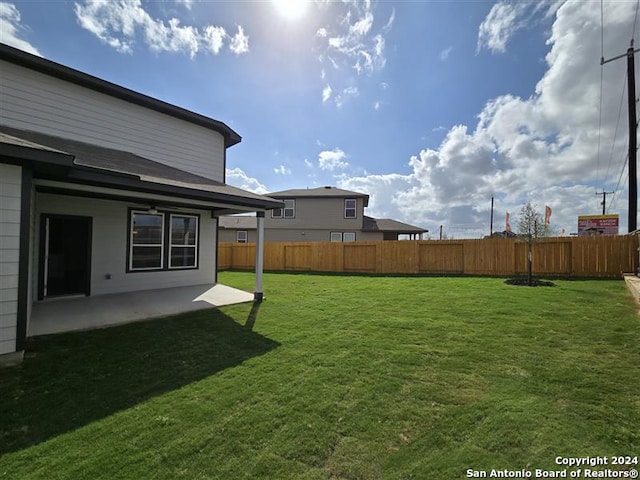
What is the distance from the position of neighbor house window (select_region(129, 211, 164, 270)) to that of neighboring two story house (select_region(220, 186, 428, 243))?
13385 mm

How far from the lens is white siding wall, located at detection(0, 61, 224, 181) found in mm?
7117

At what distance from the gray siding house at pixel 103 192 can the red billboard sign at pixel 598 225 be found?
27089 millimetres

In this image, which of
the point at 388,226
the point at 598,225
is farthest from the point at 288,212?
the point at 598,225

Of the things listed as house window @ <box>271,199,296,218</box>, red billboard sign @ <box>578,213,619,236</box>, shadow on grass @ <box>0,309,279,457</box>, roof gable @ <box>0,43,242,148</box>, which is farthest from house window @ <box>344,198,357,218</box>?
shadow on grass @ <box>0,309,279,457</box>

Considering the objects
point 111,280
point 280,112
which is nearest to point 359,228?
point 280,112

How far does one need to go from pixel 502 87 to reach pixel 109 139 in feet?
47.1

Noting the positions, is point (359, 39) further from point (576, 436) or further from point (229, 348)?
point (576, 436)

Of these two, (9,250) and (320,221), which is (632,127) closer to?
(320,221)

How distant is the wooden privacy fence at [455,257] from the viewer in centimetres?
1182

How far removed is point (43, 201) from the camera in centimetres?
749

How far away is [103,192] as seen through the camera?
19.5 ft

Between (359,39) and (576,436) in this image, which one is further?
(359,39)

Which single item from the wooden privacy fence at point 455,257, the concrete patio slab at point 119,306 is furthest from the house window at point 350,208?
the concrete patio slab at point 119,306

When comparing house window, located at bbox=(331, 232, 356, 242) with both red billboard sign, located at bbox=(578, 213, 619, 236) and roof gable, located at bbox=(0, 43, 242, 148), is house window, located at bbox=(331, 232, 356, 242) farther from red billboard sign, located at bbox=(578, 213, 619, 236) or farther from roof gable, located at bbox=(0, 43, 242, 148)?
red billboard sign, located at bbox=(578, 213, 619, 236)
